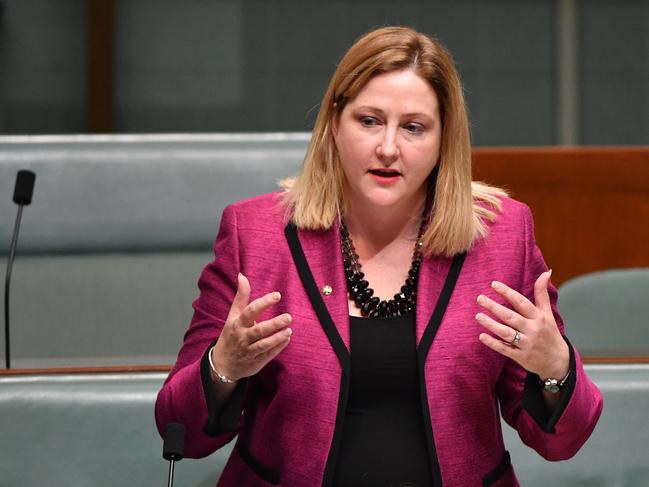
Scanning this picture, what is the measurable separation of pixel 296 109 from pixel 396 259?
281 cm

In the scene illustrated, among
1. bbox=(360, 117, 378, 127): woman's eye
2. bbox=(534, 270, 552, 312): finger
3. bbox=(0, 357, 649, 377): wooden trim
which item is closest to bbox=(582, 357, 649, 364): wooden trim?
bbox=(0, 357, 649, 377): wooden trim

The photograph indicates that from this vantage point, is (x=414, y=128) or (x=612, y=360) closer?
(x=414, y=128)

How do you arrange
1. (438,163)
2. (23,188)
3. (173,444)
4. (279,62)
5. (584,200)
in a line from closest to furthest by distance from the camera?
(173,444), (438,163), (23,188), (584,200), (279,62)

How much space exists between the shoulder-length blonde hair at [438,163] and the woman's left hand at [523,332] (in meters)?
0.14

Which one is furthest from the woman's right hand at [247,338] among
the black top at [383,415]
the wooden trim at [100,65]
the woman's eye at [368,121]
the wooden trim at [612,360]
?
the wooden trim at [100,65]

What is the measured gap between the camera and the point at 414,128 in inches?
38.2

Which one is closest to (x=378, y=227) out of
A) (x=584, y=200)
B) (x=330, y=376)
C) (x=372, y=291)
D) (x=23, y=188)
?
(x=372, y=291)

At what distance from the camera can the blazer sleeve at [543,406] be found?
887mm

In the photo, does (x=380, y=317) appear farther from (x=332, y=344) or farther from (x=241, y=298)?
(x=241, y=298)

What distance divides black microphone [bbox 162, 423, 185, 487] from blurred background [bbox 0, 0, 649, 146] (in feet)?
9.21

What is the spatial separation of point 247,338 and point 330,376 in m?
0.13

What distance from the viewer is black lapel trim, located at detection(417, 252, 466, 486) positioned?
0.92 m

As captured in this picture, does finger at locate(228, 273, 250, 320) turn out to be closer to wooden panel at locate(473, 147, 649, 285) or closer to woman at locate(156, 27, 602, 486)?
woman at locate(156, 27, 602, 486)

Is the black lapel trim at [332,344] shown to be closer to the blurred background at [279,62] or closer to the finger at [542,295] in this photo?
the finger at [542,295]
